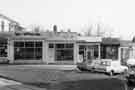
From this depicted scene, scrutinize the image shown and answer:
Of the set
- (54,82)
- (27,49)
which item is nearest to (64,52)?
(27,49)

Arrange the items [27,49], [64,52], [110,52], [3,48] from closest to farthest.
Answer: [27,49] → [64,52] → [3,48] → [110,52]

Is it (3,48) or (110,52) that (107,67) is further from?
(3,48)

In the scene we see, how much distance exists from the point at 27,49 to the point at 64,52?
17.5 feet

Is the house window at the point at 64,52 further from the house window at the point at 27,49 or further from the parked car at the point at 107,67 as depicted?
the parked car at the point at 107,67

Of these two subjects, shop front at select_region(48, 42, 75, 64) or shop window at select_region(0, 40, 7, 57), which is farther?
shop window at select_region(0, 40, 7, 57)

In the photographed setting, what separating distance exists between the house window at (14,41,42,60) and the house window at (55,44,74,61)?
259 cm

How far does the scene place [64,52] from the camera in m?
32.9

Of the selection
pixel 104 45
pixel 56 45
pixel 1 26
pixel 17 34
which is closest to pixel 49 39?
pixel 56 45

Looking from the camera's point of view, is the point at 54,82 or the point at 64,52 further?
the point at 64,52

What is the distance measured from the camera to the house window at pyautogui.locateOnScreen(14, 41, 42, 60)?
32.7m

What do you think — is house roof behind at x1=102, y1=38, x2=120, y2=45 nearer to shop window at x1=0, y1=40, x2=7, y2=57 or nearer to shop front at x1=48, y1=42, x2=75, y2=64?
shop front at x1=48, y1=42, x2=75, y2=64

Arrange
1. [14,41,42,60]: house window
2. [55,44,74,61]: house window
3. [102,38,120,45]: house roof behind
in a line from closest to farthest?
[14,41,42,60]: house window, [55,44,74,61]: house window, [102,38,120,45]: house roof behind

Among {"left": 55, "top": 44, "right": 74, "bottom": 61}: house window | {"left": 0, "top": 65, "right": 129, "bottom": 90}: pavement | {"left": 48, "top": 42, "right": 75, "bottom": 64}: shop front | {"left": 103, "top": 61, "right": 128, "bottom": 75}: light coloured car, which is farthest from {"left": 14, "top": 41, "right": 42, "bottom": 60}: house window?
{"left": 103, "top": 61, "right": 128, "bottom": 75}: light coloured car

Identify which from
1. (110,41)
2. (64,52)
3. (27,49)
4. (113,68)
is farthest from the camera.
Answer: (110,41)
